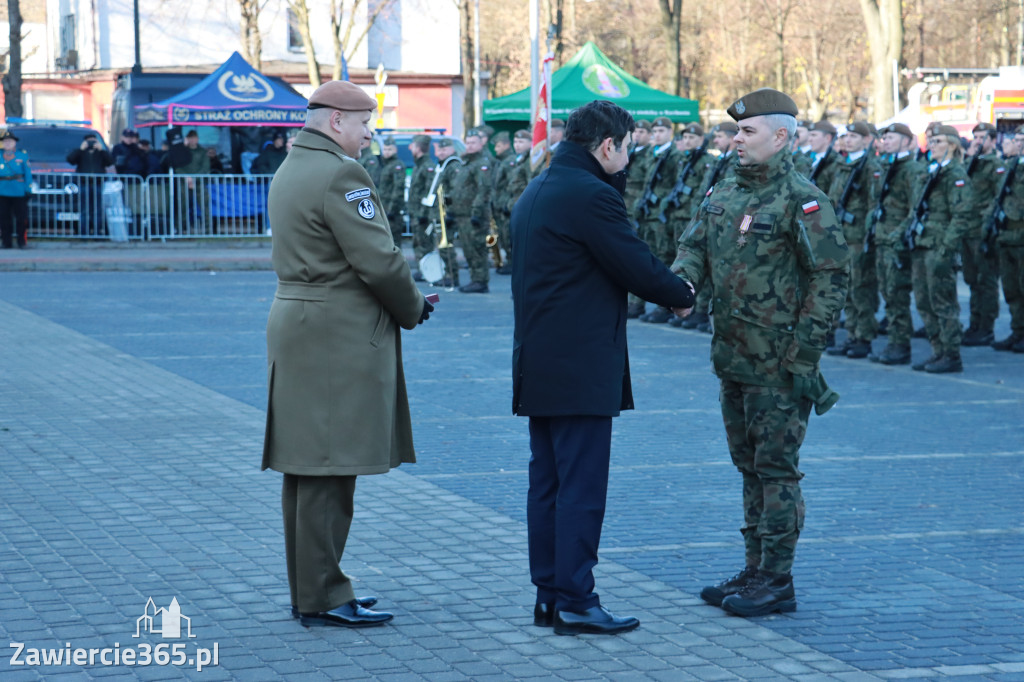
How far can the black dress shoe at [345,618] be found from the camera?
17.2 ft

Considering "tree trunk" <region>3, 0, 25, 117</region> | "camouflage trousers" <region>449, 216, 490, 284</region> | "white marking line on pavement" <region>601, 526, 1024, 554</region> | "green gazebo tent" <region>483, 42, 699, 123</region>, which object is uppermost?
"tree trunk" <region>3, 0, 25, 117</region>

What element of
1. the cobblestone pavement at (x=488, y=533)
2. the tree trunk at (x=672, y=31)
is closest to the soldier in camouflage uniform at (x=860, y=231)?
the cobblestone pavement at (x=488, y=533)

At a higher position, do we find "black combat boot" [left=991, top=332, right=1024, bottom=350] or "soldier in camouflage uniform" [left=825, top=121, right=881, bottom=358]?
"soldier in camouflage uniform" [left=825, top=121, right=881, bottom=358]

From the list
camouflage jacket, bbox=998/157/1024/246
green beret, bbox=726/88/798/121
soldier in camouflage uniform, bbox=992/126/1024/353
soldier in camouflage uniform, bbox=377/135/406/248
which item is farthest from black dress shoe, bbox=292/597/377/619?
soldier in camouflage uniform, bbox=377/135/406/248

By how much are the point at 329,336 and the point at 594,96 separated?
74.3 feet

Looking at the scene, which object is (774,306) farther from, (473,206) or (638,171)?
(473,206)

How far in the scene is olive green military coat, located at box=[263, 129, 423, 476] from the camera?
504 centimetres

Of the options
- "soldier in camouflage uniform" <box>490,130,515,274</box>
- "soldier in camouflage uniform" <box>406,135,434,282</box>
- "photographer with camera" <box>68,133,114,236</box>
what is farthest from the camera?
"photographer with camera" <box>68,133,114,236</box>

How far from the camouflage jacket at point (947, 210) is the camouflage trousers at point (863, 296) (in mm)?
763

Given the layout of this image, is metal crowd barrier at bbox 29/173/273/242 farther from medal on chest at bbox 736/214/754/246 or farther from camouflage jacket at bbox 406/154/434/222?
medal on chest at bbox 736/214/754/246

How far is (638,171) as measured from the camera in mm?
16281

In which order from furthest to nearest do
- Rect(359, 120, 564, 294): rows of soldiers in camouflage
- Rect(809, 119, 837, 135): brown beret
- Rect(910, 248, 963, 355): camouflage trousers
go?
Rect(359, 120, 564, 294): rows of soldiers in camouflage → Rect(809, 119, 837, 135): brown beret → Rect(910, 248, 963, 355): camouflage trousers

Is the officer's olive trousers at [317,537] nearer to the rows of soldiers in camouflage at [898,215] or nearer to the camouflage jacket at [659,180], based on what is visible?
the rows of soldiers in camouflage at [898,215]

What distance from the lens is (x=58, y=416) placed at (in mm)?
9523
